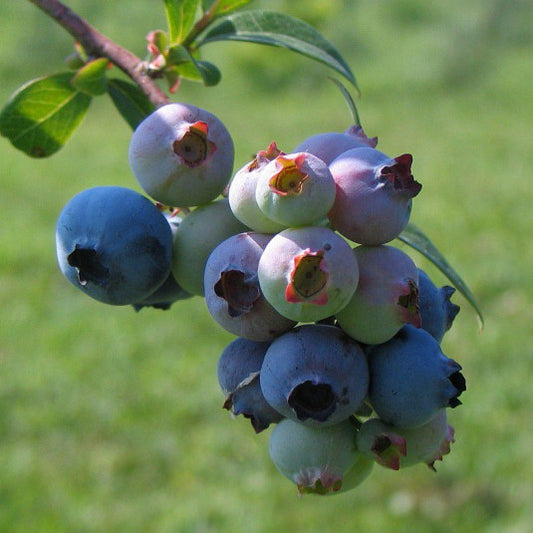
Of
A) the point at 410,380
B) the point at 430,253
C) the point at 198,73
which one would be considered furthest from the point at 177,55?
the point at 410,380

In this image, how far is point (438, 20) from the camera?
374 inches

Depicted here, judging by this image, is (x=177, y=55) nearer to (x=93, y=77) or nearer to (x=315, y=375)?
(x=93, y=77)

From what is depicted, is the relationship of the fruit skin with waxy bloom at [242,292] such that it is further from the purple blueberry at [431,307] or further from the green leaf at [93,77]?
the green leaf at [93,77]

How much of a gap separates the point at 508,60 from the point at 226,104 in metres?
3.07

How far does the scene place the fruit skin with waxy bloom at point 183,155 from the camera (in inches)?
29.0

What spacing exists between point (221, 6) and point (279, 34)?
9cm

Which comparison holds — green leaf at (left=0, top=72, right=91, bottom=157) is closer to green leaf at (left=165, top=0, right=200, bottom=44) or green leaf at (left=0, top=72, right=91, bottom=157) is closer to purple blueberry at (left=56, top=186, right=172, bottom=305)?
green leaf at (left=165, top=0, right=200, bottom=44)

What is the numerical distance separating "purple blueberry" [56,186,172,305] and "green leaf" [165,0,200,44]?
313mm

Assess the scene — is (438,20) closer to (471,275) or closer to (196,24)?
(471,275)

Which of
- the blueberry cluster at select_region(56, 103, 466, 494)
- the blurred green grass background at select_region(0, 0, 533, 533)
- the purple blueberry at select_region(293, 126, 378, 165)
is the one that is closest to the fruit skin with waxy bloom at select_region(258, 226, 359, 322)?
the blueberry cluster at select_region(56, 103, 466, 494)

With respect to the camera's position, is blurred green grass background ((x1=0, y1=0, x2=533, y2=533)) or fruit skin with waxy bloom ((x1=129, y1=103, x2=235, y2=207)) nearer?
fruit skin with waxy bloom ((x1=129, y1=103, x2=235, y2=207))

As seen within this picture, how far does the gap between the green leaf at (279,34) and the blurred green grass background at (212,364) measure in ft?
5.04

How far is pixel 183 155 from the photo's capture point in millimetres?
739

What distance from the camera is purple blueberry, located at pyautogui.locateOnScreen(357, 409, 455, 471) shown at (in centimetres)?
69
